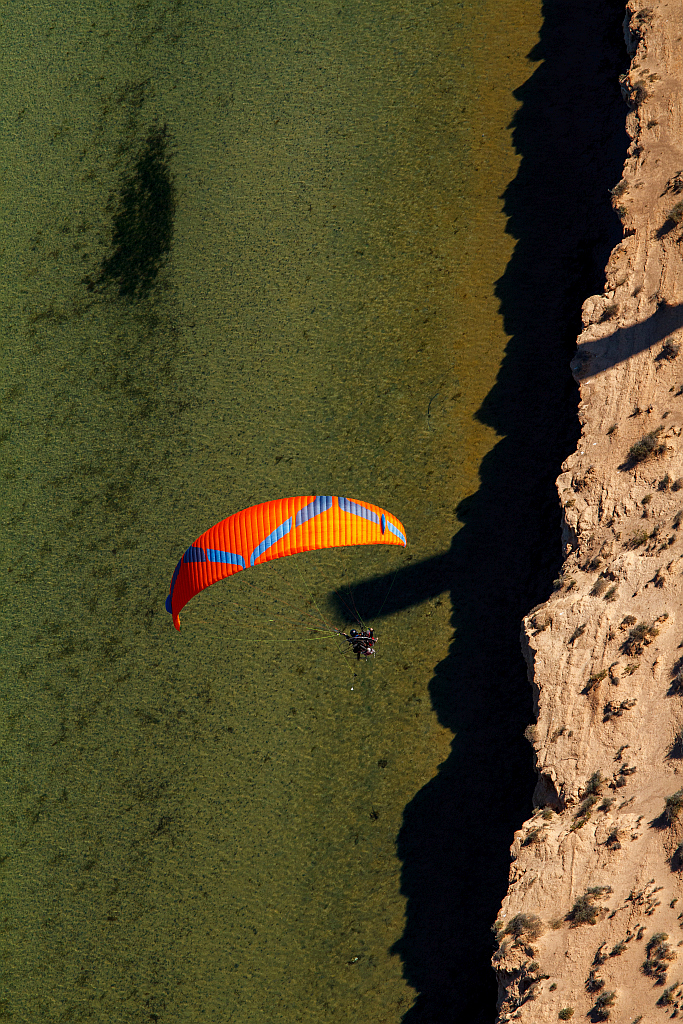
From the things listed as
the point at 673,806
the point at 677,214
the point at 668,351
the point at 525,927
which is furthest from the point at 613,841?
the point at 677,214

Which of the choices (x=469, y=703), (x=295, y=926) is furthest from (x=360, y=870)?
(x=469, y=703)

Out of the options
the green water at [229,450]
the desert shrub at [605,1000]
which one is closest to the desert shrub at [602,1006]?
the desert shrub at [605,1000]

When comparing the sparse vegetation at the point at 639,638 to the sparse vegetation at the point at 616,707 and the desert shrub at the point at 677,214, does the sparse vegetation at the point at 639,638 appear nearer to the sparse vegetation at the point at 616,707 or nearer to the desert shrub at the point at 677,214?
the sparse vegetation at the point at 616,707

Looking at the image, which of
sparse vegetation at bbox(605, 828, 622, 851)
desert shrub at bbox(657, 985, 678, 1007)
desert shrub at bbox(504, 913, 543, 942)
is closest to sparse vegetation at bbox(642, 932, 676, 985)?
desert shrub at bbox(657, 985, 678, 1007)

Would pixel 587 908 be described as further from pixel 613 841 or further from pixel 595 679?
pixel 595 679

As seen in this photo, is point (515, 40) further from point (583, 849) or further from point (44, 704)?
point (44, 704)

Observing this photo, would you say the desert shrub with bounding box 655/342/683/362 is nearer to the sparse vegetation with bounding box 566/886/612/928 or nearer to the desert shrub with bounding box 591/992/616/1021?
the sparse vegetation with bounding box 566/886/612/928
